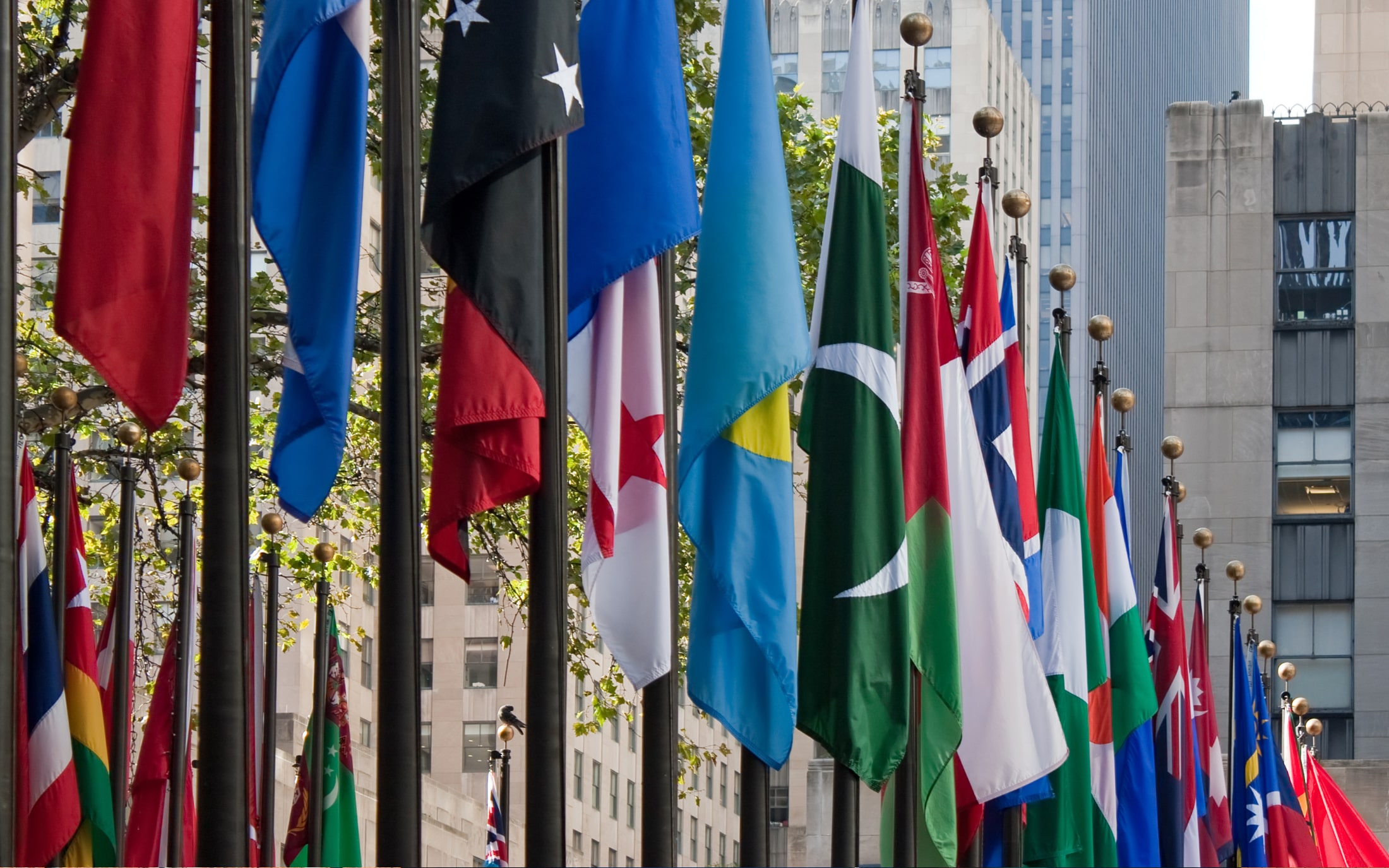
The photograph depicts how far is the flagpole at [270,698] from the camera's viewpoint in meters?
17.5

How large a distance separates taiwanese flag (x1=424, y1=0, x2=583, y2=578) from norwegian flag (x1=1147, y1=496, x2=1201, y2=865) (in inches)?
401

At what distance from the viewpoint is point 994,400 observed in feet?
45.0

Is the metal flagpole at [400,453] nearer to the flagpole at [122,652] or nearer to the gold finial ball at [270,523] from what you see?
the flagpole at [122,652]

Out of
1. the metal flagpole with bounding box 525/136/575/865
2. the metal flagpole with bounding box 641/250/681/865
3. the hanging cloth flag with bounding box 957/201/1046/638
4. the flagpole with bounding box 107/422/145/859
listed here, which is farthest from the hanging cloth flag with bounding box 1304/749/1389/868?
the metal flagpole with bounding box 525/136/575/865

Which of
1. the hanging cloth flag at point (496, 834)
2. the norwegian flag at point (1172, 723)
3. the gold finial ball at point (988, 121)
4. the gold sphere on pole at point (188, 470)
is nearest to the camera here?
the gold finial ball at point (988, 121)

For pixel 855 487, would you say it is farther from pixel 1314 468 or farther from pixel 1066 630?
pixel 1314 468

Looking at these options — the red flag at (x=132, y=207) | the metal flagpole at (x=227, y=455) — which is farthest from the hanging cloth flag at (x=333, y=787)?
the metal flagpole at (x=227, y=455)

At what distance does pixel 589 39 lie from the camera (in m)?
10.2

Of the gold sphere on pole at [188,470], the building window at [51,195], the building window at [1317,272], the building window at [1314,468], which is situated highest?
the building window at [51,195]

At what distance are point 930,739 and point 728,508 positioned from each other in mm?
2152

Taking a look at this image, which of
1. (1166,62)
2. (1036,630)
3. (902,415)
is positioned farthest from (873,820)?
(1166,62)

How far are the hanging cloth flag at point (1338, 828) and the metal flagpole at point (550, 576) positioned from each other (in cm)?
2088

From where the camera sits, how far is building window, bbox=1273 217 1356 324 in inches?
1869

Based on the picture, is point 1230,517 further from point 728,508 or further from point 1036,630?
point 728,508
